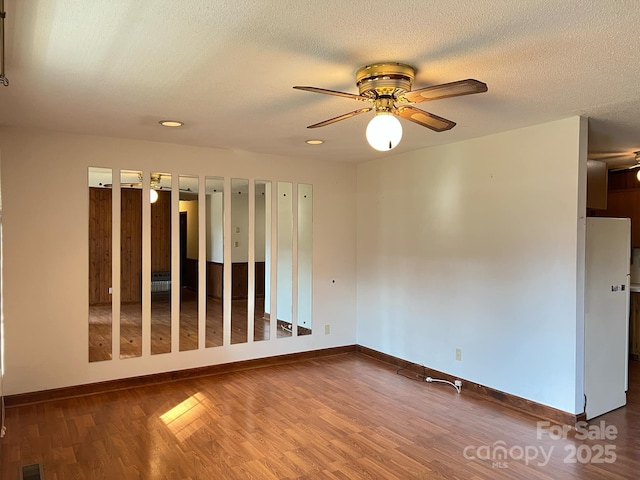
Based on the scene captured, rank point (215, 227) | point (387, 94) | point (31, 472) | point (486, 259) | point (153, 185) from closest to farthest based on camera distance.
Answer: point (387, 94) → point (31, 472) → point (486, 259) → point (153, 185) → point (215, 227)

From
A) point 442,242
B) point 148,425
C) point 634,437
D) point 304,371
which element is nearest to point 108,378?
point 148,425

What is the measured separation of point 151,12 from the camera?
1.81 meters

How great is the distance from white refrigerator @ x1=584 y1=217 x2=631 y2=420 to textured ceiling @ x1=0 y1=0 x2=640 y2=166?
2.93 ft

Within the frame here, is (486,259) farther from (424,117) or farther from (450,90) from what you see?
(450,90)

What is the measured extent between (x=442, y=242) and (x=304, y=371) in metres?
1.96

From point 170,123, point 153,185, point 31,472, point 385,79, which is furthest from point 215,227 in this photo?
point 385,79

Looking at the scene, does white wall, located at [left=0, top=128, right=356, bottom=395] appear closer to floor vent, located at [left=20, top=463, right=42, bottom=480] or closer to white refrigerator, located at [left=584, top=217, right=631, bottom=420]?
floor vent, located at [left=20, top=463, right=42, bottom=480]

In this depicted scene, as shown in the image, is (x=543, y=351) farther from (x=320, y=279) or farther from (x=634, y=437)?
(x=320, y=279)

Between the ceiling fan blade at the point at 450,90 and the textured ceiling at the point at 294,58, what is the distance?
0.60ft

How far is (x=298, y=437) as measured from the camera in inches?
126

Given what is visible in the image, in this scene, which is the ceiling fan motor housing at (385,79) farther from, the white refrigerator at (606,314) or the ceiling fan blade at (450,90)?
the white refrigerator at (606,314)

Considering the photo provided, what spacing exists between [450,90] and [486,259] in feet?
7.53

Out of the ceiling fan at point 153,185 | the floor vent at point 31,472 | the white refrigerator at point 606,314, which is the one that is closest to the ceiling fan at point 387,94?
the white refrigerator at point 606,314

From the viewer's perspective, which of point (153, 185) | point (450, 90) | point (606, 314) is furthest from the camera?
point (153, 185)
